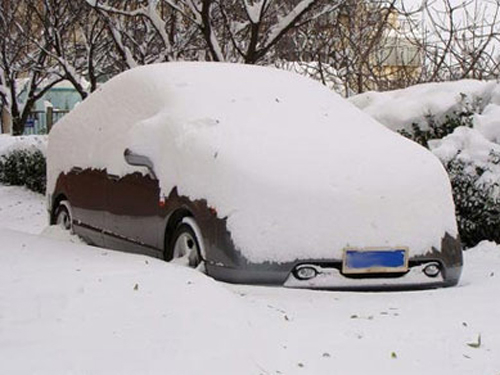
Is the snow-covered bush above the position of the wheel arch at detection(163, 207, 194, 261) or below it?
above

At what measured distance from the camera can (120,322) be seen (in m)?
3.40

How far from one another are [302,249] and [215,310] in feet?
3.26

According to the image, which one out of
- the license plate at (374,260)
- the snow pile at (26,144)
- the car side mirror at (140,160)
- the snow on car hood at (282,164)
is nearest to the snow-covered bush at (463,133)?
the snow on car hood at (282,164)

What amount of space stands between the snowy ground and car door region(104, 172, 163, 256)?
54 cm

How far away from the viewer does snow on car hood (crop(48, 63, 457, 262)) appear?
4445 mm

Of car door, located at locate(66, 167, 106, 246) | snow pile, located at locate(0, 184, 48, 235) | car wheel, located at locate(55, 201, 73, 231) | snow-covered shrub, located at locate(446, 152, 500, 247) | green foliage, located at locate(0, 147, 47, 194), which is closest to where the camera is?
car door, located at locate(66, 167, 106, 246)

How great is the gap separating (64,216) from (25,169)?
6135 millimetres

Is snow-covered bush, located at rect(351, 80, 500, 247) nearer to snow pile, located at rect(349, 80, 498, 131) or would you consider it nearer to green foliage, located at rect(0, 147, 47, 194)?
snow pile, located at rect(349, 80, 498, 131)

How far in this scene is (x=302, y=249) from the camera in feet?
14.5

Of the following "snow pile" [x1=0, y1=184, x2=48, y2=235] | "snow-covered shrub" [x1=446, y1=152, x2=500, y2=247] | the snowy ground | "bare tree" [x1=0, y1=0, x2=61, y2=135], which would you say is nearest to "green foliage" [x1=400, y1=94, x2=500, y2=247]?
"snow-covered shrub" [x1=446, y1=152, x2=500, y2=247]

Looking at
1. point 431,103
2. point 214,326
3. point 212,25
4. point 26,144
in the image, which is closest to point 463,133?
point 431,103

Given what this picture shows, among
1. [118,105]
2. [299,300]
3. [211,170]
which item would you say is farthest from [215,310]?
[118,105]

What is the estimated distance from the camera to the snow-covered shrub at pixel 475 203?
6.28 meters

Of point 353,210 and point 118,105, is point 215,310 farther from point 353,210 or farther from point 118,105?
point 118,105
